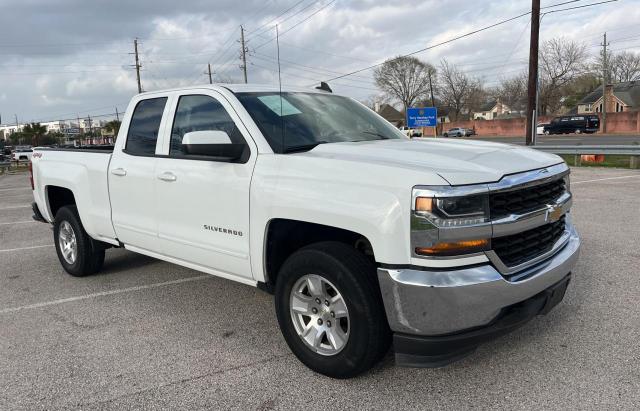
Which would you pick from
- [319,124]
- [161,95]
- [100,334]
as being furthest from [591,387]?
[161,95]

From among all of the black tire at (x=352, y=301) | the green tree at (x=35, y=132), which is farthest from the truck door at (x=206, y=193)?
the green tree at (x=35, y=132)

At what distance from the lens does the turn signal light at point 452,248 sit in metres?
2.57

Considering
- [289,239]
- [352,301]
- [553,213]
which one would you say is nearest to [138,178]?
[289,239]

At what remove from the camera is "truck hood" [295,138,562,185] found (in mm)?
2703

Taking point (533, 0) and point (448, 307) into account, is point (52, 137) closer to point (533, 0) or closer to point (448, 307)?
point (533, 0)

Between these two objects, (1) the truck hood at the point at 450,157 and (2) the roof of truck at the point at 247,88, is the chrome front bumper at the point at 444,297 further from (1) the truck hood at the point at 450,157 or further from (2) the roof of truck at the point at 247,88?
(2) the roof of truck at the point at 247,88

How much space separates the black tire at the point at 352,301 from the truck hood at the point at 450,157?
578 millimetres

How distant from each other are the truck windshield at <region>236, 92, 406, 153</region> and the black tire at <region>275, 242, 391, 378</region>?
2.72ft

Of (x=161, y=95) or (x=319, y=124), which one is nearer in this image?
(x=319, y=124)

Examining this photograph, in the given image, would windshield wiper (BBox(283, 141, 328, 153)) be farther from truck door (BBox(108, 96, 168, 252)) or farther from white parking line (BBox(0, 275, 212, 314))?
white parking line (BBox(0, 275, 212, 314))

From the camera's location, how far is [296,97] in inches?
162

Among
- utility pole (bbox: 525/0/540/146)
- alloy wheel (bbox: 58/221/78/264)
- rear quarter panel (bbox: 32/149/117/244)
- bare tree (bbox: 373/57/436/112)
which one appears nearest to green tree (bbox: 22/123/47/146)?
bare tree (bbox: 373/57/436/112)

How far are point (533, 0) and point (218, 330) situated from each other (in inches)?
757

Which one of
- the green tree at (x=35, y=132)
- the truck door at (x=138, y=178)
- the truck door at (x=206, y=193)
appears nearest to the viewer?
the truck door at (x=206, y=193)
